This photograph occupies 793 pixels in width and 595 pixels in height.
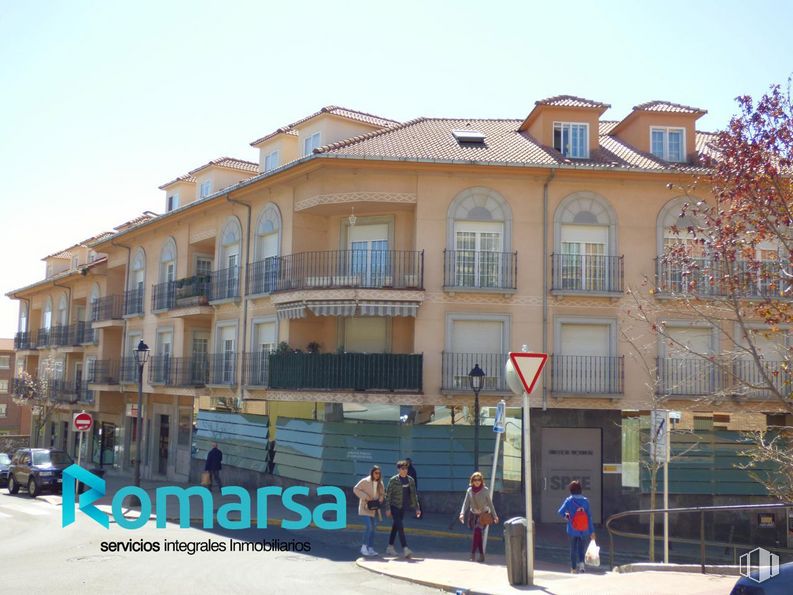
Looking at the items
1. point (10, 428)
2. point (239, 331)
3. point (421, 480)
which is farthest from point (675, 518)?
point (10, 428)

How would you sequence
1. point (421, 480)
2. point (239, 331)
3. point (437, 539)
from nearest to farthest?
1. point (437, 539)
2. point (421, 480)
3. point (239, 331)

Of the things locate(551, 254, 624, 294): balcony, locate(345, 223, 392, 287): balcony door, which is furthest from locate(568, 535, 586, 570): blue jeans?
locate(345, 223, 392, 287): balcony door

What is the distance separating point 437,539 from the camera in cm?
1927

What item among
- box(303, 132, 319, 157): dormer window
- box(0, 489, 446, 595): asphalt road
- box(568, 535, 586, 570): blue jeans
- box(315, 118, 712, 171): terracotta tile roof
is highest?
box(303, 132, 319, 157): dormer window

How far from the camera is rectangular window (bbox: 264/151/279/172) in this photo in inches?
1147

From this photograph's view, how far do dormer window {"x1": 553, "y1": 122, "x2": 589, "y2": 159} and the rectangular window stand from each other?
31.7ft

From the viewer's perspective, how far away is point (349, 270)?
24078mm

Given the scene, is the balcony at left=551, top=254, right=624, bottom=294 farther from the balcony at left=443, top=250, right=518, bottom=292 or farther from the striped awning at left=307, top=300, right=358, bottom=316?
the striped awning at left=307, top=300, right=358, bottom=316

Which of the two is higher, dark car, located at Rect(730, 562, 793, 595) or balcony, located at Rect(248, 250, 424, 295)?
balcony, located at Rect(248, 250, 424, 295)

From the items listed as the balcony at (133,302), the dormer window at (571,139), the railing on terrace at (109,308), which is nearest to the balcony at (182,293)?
the balcony at (133,302)

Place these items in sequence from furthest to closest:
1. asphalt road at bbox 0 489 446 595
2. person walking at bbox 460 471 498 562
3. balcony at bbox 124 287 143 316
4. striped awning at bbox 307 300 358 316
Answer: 1. balcony at bbox 124 287 143 316
2. striped awning at bbox 307 300 358 316
3. person walking at bbox 460 471 498 562
4. asphalt road at bbox 0 489 446 595

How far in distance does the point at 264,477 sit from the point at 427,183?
10418 mm

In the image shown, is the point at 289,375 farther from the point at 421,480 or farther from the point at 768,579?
the point at 768,579

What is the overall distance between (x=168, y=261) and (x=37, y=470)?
9179 mm
